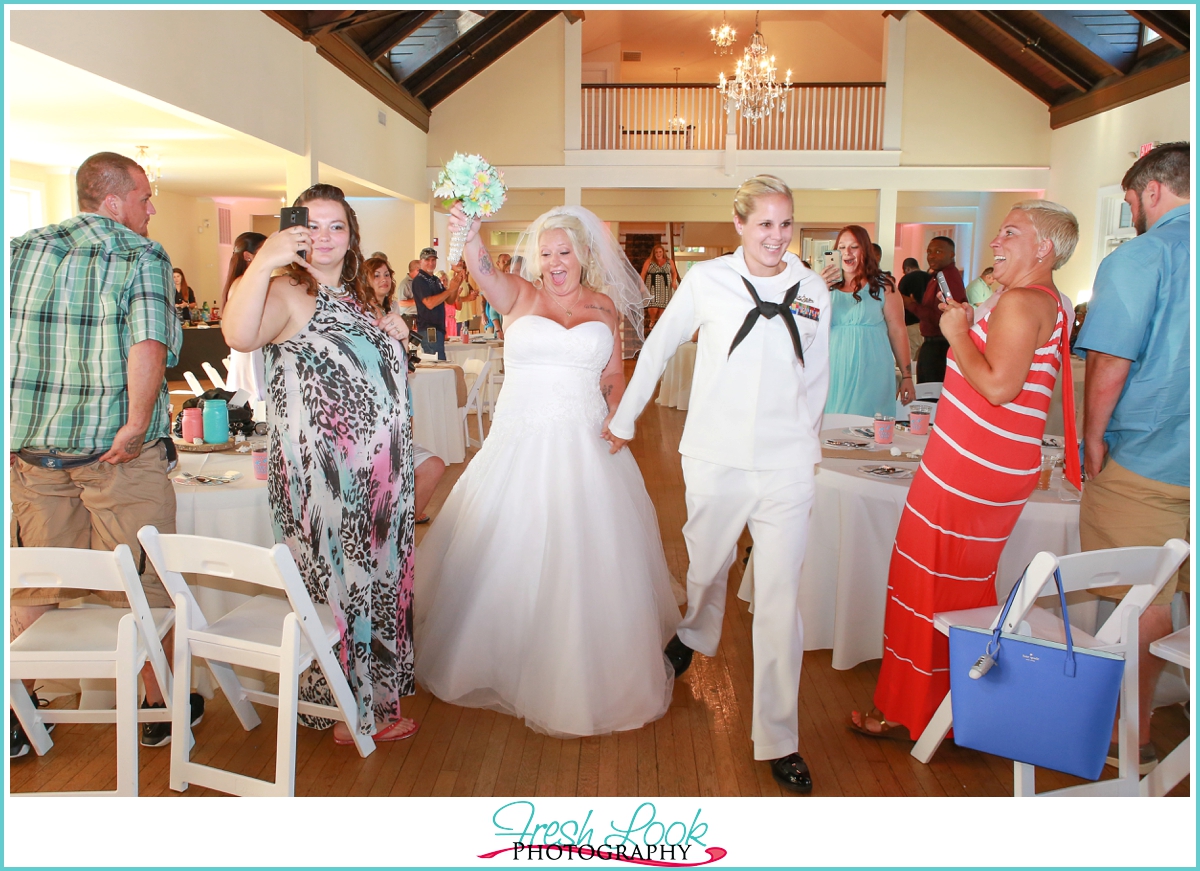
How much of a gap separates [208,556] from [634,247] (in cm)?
1796

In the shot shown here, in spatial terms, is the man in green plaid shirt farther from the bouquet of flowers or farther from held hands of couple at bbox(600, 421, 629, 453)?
held hands of couple at bbox(600, 421, 629, 453)

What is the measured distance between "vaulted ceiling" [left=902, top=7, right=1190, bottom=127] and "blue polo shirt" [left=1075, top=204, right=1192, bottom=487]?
823cm

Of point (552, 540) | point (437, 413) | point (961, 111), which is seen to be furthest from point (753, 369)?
point (961, 111)

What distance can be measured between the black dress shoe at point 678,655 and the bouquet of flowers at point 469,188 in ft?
5.02

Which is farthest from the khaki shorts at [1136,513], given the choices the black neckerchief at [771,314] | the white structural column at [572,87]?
the white structural column at [572,87]

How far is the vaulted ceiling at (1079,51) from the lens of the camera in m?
9.76

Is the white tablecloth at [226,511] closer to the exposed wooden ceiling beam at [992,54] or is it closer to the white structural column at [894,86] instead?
the white structural column at [894,86]

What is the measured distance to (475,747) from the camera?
8.89ft

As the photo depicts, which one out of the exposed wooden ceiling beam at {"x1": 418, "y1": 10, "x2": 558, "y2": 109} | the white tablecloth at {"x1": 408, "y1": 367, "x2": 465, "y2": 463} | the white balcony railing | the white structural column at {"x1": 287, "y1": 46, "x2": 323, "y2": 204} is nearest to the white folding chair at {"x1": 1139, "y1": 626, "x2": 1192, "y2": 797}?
the white tablecloth at {"x1": 408, "y1": 367, "x2": 465, "y2": 463}

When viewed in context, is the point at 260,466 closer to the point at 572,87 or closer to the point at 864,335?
the point at 864,335

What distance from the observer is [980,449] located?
2.50 m

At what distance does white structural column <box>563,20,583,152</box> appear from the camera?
13.7m

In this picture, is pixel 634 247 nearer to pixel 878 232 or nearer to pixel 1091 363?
pixel 878 232

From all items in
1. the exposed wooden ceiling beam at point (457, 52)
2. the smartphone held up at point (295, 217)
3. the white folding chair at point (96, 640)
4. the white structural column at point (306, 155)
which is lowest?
the white folding chair at point (96, 640)
